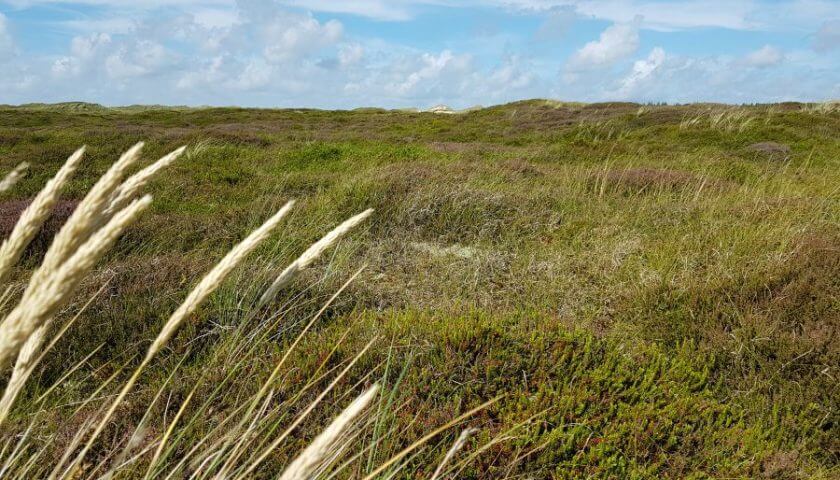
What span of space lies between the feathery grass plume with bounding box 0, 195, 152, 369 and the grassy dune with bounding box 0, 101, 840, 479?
56 cm

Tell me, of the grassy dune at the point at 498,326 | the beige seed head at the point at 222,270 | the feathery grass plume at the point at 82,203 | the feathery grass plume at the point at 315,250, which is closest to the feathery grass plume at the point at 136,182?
the feathery grass plume at the point at 82,203

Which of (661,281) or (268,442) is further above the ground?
(661,281)

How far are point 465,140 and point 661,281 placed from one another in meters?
17.9

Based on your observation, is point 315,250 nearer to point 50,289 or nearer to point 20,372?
point 50,289

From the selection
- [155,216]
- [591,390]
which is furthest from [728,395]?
[155,216]

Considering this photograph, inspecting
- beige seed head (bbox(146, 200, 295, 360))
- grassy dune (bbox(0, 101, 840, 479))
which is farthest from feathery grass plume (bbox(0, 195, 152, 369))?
grassy dune (bbox(0, 101, 840, 479))

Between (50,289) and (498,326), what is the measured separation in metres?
3.47

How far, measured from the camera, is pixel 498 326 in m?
4.04

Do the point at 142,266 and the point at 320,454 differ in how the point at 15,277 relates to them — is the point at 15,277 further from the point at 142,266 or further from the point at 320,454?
the point at 320,454

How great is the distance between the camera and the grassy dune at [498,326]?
120 inches

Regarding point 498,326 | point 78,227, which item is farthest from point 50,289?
point 498,326

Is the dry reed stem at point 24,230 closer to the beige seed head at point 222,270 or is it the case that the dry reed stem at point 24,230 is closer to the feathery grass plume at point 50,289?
the feathery grass plume at point 50,289

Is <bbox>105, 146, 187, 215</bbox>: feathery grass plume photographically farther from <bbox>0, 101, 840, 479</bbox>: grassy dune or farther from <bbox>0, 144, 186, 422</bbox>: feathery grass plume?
<bbox>0, 101, 840, 479</bbox>: grassy dune

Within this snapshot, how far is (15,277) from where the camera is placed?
5480mm
